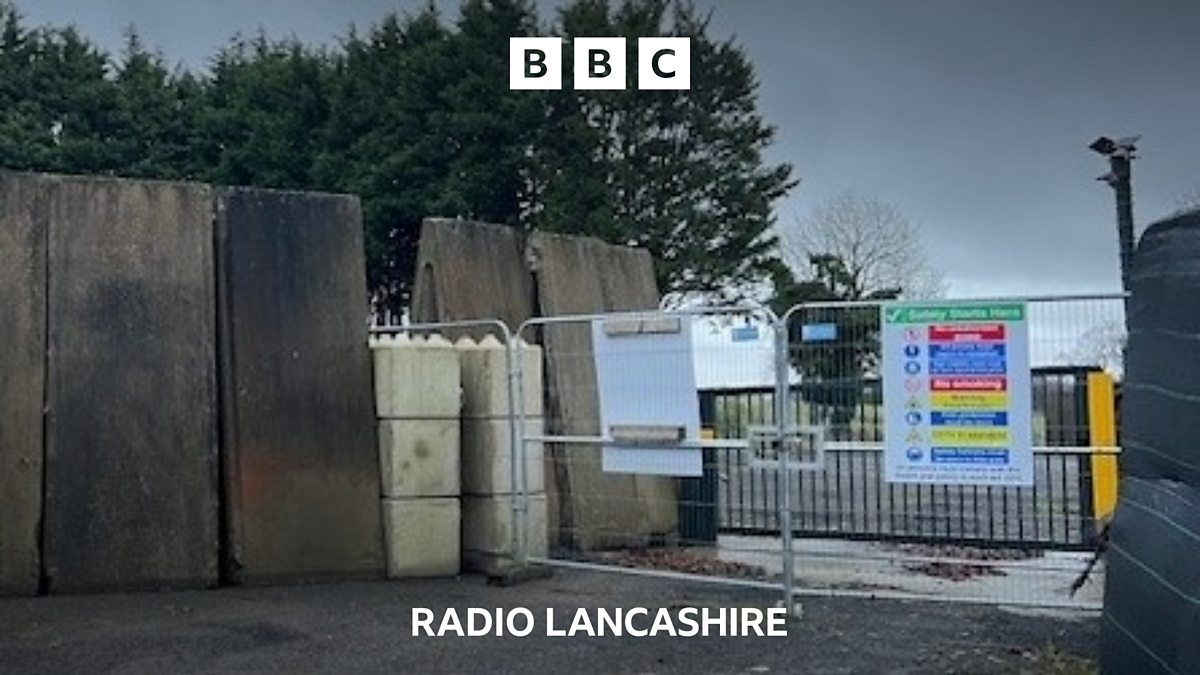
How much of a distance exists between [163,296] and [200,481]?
1.30 metres

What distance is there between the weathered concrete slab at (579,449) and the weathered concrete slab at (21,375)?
3.83m

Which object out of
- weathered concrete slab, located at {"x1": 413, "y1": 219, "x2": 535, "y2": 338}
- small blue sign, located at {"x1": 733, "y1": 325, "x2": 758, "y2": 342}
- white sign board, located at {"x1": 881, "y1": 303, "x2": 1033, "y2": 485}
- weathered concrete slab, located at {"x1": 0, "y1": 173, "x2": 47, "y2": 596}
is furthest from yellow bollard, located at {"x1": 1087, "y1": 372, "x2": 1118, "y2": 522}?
weathered concrete slab, located at {"x1": 0, "y1": 173, "x2": 47, "y2": 596}

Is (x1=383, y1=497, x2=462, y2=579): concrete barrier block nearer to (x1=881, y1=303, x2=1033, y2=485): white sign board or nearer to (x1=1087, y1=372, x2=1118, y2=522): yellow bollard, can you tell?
(x1=881, y1=303, x2=1033, y2=485): white sign board

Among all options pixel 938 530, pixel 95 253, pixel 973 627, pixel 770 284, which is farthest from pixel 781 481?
pixel 770 284

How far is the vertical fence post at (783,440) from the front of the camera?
6.96 metres

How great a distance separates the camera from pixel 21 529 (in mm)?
7586

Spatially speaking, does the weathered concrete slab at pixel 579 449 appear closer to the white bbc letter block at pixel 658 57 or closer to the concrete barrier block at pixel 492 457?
the concrete barrier block at pixel 492 457

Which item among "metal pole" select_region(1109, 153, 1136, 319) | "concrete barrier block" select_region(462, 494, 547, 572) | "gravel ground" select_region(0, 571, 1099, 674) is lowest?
"gravel ground" select_region(0, 571, 1099, 674)

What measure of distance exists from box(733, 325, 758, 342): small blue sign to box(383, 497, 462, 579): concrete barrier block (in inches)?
99.9

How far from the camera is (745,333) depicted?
7.65 m

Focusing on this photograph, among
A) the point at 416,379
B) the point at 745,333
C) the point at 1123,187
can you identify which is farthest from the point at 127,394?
the point at 1123,187

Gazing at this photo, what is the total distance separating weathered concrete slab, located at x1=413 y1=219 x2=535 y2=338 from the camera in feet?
33.5

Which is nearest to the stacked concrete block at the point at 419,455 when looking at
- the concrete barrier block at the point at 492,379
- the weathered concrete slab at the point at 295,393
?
the weathered concrete slab at the point at 295,393

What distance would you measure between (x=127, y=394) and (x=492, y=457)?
2.60 m
